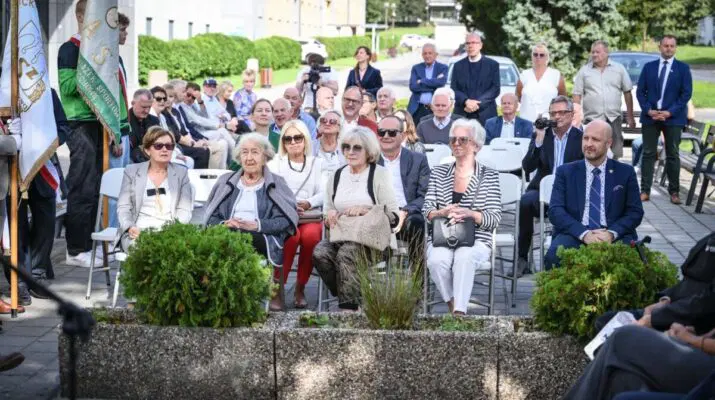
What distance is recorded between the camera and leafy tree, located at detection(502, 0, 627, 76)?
33969 millimetres

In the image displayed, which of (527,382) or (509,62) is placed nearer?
(527,382)

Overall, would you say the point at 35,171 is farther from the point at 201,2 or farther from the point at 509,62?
the point at 201,2

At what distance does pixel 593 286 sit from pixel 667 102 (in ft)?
30.7

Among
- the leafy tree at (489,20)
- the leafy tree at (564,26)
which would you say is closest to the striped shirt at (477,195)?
the leafy tree at (564,26)

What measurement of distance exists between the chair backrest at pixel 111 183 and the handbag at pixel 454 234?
2.76 metres

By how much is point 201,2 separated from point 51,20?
35974 millimetres

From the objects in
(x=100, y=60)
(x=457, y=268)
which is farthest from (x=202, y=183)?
(x=457, y=268)

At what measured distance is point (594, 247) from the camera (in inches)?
263

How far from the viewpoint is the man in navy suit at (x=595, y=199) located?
27.8 feet

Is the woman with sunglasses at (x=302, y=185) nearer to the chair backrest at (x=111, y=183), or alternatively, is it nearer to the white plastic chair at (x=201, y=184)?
the white plastic chair at (x=201, y=184)

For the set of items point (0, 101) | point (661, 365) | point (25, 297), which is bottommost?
point (25, 297)

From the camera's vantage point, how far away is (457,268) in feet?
27.3

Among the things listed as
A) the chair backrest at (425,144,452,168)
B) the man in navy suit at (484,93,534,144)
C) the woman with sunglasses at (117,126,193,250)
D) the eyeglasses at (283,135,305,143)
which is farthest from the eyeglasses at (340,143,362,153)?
the man in navy suit at (484,93,534,144)

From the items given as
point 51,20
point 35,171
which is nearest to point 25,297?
point 35,171
